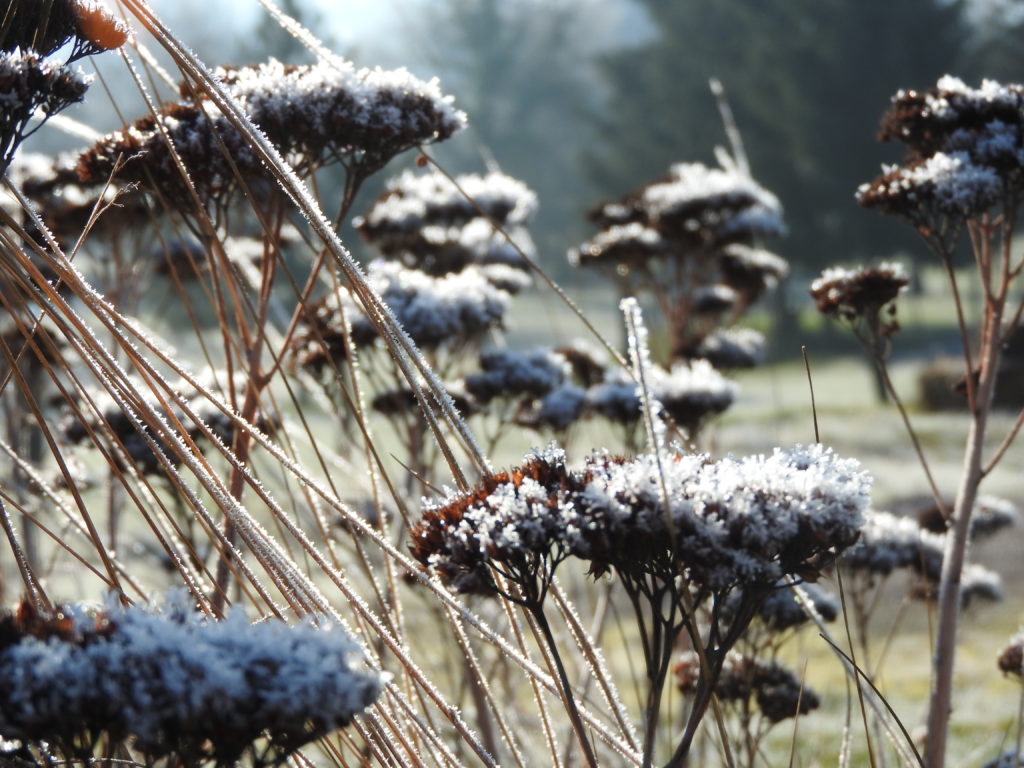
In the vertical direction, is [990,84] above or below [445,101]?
above

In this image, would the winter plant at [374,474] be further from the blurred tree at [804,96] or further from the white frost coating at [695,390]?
the blurred tree at [804,96]

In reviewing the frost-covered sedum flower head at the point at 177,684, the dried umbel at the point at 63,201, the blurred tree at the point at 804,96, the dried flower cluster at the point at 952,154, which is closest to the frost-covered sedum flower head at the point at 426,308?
the dried umbel at the point at 63,201

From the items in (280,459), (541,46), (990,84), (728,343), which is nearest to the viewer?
(280,459)

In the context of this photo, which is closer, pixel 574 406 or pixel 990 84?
pixel 990 84

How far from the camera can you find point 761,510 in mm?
1479

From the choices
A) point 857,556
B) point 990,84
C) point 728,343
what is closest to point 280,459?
point 990,84

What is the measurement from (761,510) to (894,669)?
5.50m

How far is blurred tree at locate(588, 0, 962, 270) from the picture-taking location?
27234 millimetres

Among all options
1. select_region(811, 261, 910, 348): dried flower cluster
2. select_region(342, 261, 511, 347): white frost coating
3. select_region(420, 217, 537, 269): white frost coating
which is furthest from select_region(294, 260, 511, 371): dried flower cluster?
select_region(811, 261, 910, 348): dried flower cluster

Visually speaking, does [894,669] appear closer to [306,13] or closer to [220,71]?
[220,71]

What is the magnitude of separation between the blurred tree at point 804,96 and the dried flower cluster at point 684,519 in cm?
2590

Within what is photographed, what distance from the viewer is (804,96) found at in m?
28.5

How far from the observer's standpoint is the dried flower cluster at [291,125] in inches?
98.2

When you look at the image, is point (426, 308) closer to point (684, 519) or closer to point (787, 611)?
point (787, 611)
